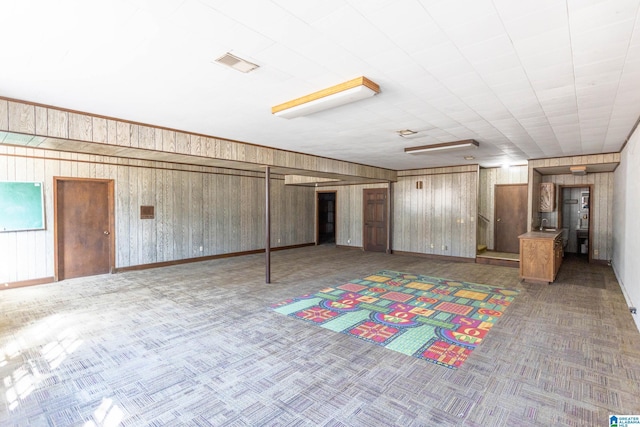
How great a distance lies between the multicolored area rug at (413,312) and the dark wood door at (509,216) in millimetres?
4138

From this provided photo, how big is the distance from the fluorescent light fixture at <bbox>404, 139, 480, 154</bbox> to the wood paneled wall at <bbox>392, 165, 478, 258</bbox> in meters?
3.25

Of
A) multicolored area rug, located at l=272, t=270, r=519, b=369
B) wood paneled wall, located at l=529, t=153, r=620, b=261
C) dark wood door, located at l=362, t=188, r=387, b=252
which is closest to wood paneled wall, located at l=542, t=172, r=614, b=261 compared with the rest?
wood paneled wall, located at l=529, t=153, r=620, b=261

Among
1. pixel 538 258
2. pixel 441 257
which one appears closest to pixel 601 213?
pixel 538 258

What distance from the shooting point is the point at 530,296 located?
5.16m

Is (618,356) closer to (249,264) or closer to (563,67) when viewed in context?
(563,67)

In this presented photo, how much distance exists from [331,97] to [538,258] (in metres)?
5.45

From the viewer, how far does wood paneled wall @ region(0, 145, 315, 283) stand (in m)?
5.71

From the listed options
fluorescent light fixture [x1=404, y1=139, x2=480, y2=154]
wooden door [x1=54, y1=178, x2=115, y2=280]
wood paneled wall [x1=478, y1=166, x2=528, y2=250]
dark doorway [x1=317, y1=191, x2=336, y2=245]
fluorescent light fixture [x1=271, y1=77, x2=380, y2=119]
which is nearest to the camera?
fluorescent light fixture [x1=271, y1=77, x2=380, y2=119]

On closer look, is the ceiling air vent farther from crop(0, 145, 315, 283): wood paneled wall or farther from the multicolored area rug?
crop(0, 145, 315, 283): wood paneled wall

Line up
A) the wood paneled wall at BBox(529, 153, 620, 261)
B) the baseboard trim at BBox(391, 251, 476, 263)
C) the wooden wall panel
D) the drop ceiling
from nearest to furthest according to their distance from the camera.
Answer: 1. the drop ceiling
2. the wood paneled wall at BBox(529, 153, 620, 261)
3. the wooden wall panel
4. the baseboard trim at BBox(391, 251, 476, 263)

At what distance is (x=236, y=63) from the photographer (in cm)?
257

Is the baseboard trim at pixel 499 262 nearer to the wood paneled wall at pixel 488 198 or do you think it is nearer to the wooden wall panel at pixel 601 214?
the wood paneled wall at pixel 488 198

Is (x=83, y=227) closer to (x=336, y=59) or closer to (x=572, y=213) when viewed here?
(x=336, y=59)

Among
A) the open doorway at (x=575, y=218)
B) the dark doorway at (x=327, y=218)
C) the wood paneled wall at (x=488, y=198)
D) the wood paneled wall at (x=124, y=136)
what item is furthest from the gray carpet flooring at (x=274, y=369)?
the dark doorway at (x=327, y=218)
